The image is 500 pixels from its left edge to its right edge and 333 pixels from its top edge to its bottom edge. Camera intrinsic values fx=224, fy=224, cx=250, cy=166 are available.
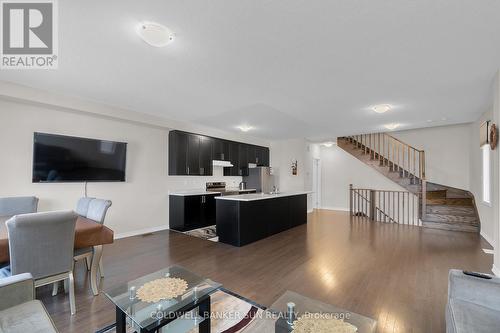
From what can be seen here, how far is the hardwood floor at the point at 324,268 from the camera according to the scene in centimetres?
217

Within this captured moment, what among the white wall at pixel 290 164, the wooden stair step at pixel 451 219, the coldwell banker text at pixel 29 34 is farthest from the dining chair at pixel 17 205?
the wooden stair step at pixel 451 219

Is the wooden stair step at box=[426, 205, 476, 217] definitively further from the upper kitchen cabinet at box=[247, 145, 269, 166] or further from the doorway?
the upper kitchen cabinet at box=[247, 145, 269, 166]

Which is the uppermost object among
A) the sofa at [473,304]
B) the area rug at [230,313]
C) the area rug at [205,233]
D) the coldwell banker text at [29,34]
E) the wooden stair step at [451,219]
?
the coldwell banker text at [29,34]

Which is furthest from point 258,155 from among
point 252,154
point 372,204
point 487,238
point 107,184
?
point 487,238

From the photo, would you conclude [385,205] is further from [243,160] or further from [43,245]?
[43,245]

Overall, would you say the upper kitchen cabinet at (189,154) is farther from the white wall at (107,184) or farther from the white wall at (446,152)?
the white wall at (446,152)

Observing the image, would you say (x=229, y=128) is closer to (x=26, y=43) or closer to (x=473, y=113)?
(x=26, y=43)

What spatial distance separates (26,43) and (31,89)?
4.61ft

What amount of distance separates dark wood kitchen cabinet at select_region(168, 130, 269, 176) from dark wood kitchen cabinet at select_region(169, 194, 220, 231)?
635 mm

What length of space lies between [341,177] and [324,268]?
5963 millimetres

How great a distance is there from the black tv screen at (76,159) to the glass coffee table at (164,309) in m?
3.05

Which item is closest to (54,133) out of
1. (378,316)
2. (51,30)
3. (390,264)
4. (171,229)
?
(51,30)

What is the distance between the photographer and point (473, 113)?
4.81m

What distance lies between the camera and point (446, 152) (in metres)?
6.49
